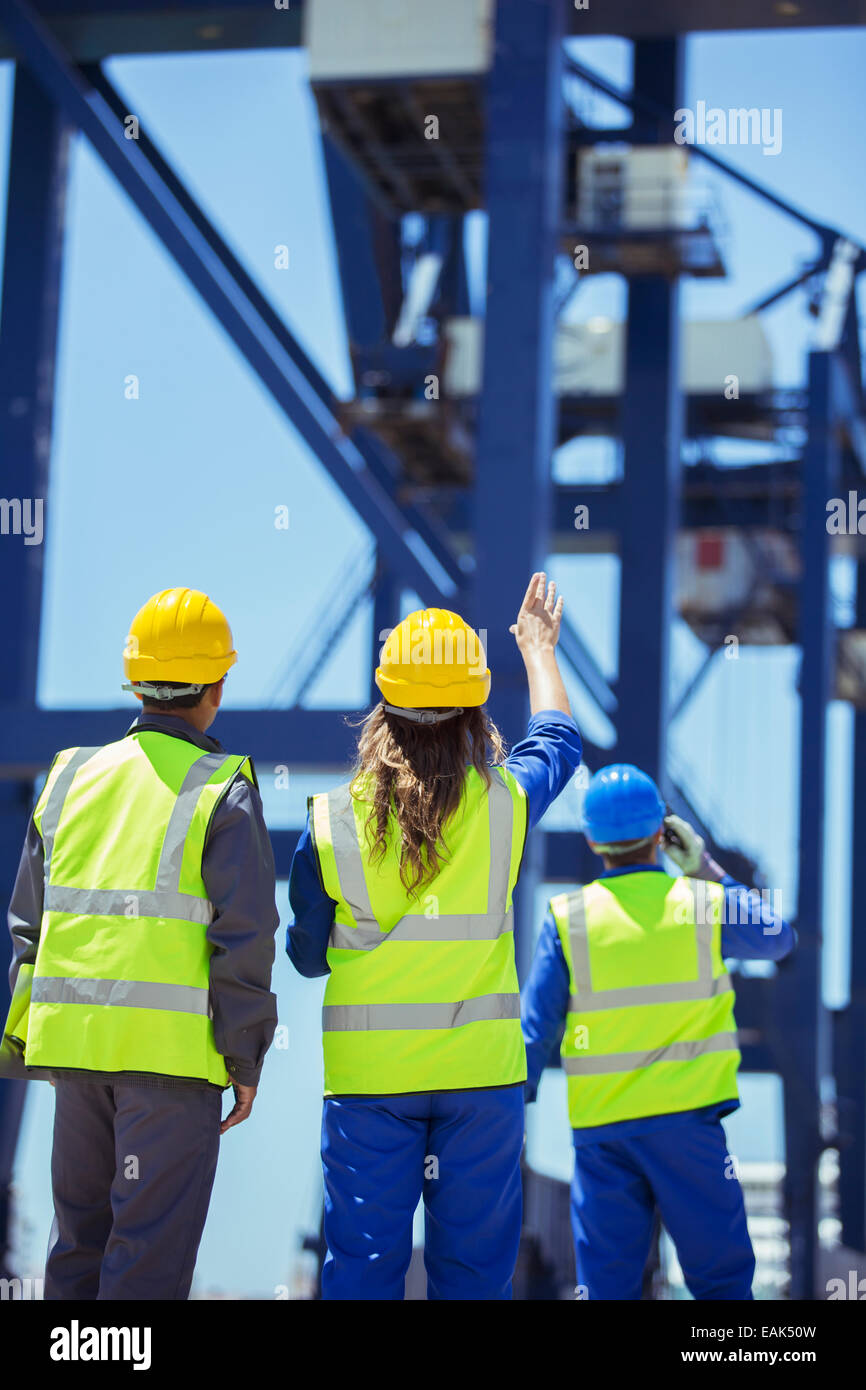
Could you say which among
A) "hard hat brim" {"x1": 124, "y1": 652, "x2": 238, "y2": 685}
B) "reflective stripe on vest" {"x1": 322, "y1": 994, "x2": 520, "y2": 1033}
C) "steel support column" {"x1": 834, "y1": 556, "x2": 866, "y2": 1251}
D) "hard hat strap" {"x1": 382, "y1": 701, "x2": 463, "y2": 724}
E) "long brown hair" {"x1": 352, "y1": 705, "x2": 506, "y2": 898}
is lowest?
"steel support column" {"x1": 834, "y1": 556, "x2": 866, "y2": 1251}

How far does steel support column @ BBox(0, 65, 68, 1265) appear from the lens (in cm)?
1371

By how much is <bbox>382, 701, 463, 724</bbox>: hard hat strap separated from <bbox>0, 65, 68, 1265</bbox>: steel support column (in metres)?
9.06

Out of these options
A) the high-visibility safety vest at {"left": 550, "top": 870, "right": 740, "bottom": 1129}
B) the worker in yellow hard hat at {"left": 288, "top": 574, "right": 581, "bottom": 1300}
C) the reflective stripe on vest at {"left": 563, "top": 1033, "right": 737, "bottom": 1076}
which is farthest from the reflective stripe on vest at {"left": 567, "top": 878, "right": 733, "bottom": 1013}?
the worker in yellow hard hat at {"left": 288, "top": 574, "right": 581, "bottom": 1300}

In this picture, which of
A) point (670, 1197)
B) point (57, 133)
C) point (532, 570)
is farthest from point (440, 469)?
point (670, 1197)

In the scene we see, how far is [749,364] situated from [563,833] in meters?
Result: 8.20

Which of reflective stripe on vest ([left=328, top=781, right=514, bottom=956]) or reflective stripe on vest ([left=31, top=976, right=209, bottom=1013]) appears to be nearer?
reflective stripe on vest ([left=31, top=976, right=209, bottom=1013])

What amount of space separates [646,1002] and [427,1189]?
137cm

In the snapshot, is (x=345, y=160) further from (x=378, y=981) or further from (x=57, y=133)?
(x=378, y=981)

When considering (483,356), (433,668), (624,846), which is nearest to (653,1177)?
(624,846)

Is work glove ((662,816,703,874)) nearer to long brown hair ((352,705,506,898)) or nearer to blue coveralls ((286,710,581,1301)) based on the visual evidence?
long brown hair ((352,705,506,898))

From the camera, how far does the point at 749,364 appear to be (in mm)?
24078

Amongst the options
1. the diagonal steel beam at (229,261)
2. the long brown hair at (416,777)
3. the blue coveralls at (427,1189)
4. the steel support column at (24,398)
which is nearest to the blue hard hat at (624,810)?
the long brown hair at (416,777)

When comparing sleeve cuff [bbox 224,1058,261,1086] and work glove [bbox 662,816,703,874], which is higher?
work glove [bbox 662,816,703,874]

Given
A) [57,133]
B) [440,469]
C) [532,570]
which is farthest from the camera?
[440,469]
